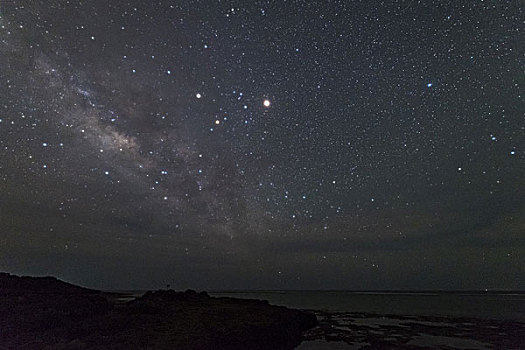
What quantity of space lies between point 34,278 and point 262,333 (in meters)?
43.4

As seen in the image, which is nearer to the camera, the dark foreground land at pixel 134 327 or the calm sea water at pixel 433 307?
the dark foreground land at pixel 134 327

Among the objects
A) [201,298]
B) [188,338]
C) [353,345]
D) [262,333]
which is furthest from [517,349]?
[201,298]

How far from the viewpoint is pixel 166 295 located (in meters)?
47.6

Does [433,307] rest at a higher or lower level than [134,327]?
lower

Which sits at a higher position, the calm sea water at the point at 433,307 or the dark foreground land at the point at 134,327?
the dark foreground land at the point at 134,327

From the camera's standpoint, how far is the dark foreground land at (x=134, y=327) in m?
21.6

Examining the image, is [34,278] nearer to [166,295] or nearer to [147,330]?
[166,295]

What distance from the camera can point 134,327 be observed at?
25891 mm

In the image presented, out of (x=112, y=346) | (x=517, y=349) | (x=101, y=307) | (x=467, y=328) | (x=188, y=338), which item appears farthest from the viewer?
(x=467, y=328)

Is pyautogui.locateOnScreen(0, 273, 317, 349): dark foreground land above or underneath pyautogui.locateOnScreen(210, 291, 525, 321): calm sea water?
above

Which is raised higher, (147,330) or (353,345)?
(147,330)

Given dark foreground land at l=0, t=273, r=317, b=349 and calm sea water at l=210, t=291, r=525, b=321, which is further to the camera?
calm sea water at l=210, t=291, r=525, b=321

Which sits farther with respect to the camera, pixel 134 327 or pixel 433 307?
pixel 433 307

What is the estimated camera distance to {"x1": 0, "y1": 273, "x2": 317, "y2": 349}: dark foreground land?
852 inches
